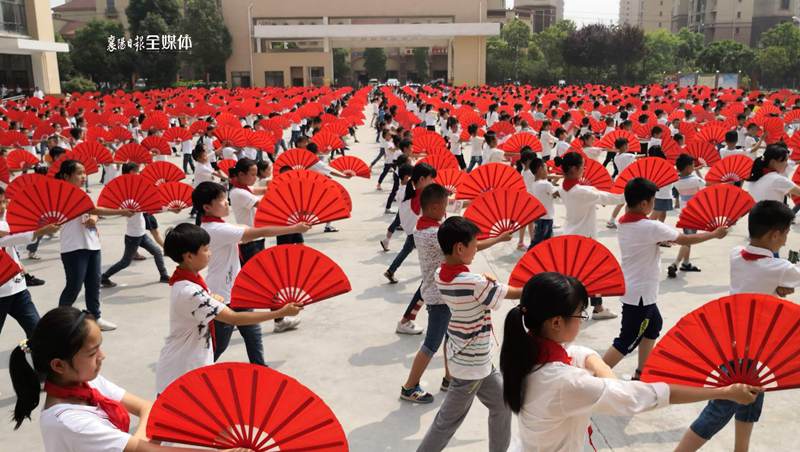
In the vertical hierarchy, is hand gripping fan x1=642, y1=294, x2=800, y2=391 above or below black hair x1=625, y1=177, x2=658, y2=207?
below

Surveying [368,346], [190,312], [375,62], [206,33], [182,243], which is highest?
[206,33]

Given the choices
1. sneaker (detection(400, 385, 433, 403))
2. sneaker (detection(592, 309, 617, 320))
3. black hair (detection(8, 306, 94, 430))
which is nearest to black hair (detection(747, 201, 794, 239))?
sneaker (detection(400, 385, 433, 403))

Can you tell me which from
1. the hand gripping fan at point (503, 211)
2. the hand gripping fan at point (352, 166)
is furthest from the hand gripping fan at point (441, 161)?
the hand gripping fan at point (503, 211)

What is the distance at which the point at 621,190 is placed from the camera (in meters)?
6.18

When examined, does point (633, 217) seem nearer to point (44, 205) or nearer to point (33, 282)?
point (44, 205)

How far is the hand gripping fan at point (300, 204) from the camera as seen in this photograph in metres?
4.64

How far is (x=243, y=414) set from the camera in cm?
204

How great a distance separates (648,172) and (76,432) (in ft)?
19.1

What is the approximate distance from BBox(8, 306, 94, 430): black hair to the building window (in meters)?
41.9

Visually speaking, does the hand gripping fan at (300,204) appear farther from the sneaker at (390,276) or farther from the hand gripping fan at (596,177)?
the hand gripping fan at (596,177)

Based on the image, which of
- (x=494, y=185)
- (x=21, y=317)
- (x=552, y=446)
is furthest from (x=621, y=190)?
(x=21, y=317)

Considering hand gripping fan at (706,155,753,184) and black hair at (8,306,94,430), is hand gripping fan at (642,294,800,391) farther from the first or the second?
hand gripping fan at (706,155,753,184)

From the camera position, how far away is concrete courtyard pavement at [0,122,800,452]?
13.1 ft

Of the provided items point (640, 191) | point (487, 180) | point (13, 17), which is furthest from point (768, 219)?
point (13, 17)
